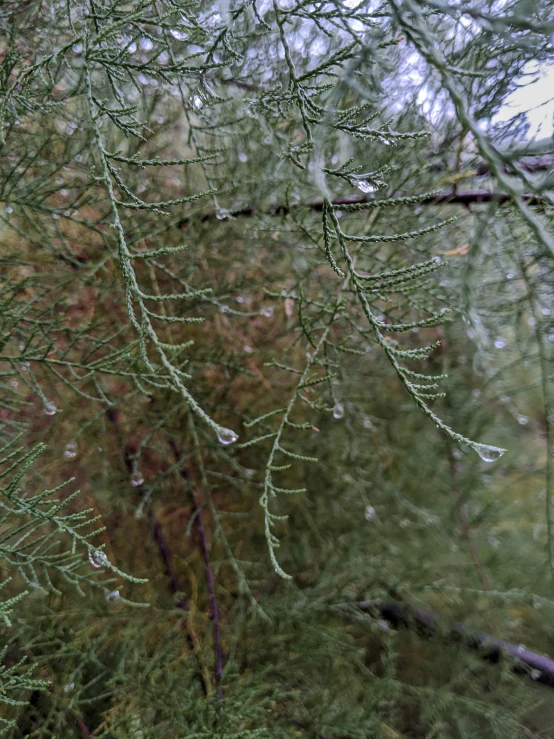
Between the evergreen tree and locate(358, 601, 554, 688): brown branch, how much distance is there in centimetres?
1

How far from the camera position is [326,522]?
4.99 feet

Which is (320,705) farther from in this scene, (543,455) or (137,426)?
(543,455)

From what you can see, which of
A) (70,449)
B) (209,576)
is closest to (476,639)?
(209,576)

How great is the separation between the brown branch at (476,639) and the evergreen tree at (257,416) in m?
0.01

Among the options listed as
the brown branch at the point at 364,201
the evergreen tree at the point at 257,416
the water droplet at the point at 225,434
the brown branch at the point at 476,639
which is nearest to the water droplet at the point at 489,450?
the water droplet at the point at 225,434

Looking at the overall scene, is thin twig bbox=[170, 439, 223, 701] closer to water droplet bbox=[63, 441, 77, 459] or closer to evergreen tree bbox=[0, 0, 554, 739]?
evergreen tree bbox=[0, 0, 554, 739]

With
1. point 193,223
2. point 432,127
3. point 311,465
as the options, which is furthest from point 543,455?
point 193,223

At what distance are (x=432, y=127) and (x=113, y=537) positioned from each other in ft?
4.05

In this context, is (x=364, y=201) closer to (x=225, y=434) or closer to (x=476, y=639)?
(x=225, y=434)

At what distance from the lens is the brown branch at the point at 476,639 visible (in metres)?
1.31

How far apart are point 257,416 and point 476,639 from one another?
0.86 m

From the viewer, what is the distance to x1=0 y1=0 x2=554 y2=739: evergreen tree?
96 cm

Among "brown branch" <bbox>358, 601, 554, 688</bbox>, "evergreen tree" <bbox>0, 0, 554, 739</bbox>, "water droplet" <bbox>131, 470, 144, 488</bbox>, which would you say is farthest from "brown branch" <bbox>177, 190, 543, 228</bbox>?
"brown branch" <bbox>358, 601, 554, 688</bbox>

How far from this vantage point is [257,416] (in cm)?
139
